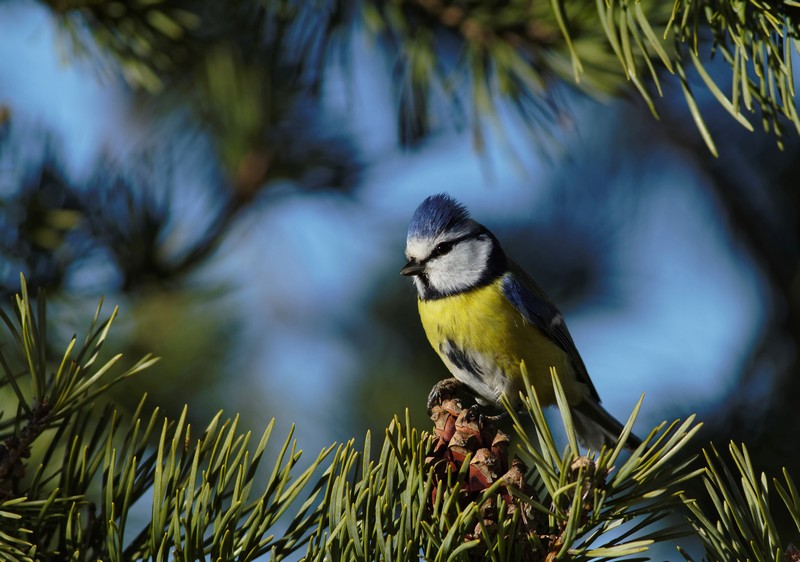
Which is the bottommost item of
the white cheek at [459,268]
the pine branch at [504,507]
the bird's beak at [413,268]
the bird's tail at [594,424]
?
the bird's tail at [594,424]

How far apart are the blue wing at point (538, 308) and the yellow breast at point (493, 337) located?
2cm

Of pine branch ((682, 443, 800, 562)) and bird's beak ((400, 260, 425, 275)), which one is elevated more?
bird's beak ((400, 260, 425, 275))

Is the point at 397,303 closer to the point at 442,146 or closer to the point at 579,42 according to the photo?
the point at 442,146

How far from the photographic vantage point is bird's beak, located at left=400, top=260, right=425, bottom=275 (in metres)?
1.87

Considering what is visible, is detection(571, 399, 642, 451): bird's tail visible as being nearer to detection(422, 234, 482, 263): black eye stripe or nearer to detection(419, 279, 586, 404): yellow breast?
detection(419, 279, 586, 404): yellow breast

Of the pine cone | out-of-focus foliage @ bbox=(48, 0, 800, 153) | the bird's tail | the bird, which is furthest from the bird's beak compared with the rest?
the pine cone

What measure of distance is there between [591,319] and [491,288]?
13.9 inches

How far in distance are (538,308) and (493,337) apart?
221 mm

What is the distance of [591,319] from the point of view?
81.0 inches

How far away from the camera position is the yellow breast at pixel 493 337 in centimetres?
172

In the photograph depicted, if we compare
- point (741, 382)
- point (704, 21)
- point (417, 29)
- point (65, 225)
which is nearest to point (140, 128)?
point (65, 225)

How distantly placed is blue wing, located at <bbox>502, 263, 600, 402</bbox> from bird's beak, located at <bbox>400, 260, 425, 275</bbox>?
201 millimetres

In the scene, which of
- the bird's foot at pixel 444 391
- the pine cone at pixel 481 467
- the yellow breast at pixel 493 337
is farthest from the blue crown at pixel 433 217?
the pine cone at pixel 481 467

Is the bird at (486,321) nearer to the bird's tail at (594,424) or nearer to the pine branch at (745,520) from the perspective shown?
the bird's tail at (594,424)
